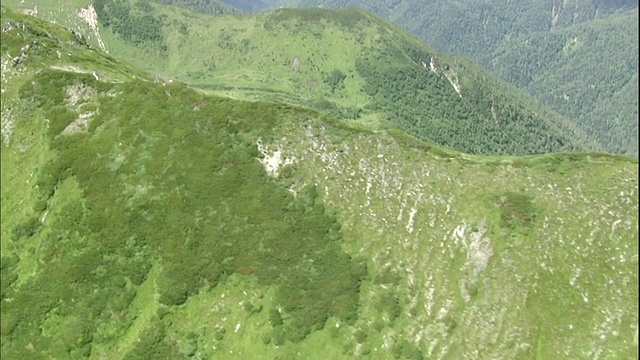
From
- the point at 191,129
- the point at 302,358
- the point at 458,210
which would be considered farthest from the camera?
the point at 191,129

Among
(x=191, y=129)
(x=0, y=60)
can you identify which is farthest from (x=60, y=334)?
(x=0, y=60)

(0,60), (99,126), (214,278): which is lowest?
(214,278)

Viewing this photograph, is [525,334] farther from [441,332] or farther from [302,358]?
[302,358]

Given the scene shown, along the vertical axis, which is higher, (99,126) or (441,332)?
(99,126)

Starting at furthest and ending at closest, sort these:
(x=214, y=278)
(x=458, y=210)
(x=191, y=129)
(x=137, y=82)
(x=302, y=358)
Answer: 1. (x=137, y=82)
2. (x=191, y=129)
3. (x=458, y=210)
4. (x=214, y=278)
5. (x=302, y=358)

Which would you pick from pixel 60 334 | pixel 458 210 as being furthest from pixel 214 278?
pixel 458 210

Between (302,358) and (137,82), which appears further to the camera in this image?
(137,82)
